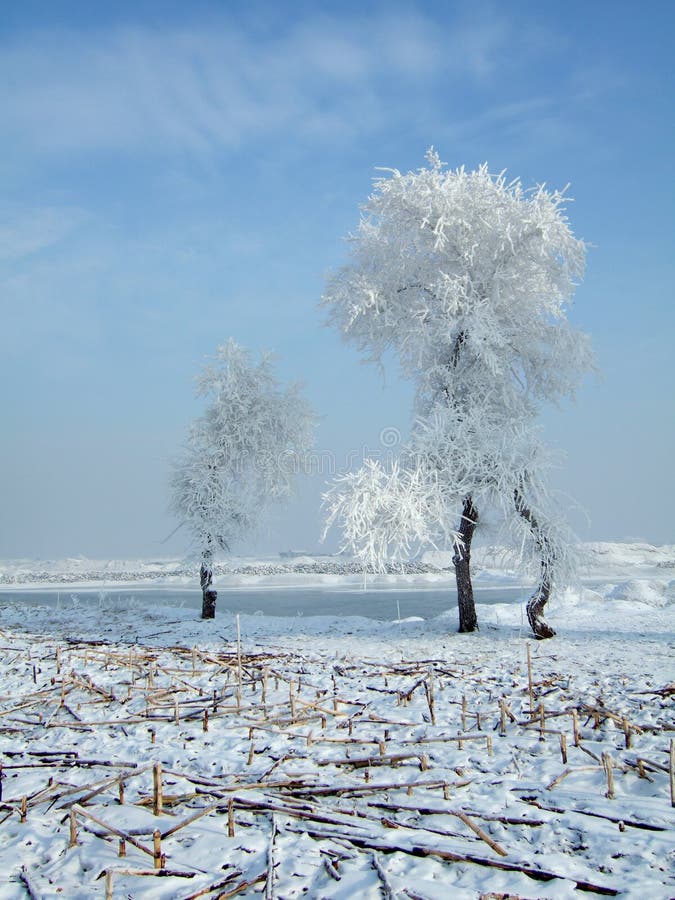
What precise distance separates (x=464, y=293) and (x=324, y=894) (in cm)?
1282

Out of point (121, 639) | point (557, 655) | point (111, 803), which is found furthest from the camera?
point (121, 639)

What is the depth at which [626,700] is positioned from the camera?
7312mm

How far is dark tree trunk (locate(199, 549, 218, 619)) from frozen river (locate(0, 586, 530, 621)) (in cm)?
225

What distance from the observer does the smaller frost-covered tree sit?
19750 millimetres

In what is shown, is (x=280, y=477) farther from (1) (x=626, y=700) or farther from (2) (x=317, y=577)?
(2) (x=317, y=577)

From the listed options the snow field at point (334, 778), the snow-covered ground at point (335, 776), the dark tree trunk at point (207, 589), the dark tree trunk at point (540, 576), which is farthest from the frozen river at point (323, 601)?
the snow field at point (334, 778)

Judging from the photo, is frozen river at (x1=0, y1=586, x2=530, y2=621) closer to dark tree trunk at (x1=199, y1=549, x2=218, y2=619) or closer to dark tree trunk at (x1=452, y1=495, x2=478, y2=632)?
dark tree trunk at (x1=199, y1=549, x2=218, y2=619)

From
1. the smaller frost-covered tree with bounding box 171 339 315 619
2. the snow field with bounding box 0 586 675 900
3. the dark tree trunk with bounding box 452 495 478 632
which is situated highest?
the smaller frost-covered tree with bounding box 171 339 315 619

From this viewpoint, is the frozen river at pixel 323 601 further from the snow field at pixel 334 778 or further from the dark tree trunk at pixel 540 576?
the snow field at pixel 334 778

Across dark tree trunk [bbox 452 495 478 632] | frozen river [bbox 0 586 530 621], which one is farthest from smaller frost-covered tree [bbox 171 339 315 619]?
dark tree trunk [bbox 452 495 478 632]

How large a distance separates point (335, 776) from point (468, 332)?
1125 cm

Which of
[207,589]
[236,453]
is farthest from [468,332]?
[207,589]

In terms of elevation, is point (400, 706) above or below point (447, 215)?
below

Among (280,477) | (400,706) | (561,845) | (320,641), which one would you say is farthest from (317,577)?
(561,845)
